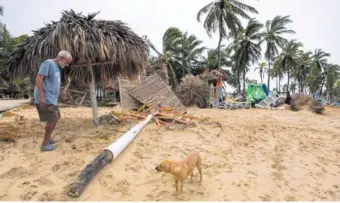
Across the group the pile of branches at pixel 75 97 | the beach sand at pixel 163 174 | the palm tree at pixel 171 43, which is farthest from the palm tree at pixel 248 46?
the beach sand at pixel 163 174

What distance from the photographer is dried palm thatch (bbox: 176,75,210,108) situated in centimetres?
1563

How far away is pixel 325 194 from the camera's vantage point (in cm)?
314

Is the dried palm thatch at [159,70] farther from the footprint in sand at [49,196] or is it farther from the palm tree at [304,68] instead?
the palm tree at [304,68]

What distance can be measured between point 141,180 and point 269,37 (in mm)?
28848

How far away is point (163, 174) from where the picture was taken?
3.11 meters

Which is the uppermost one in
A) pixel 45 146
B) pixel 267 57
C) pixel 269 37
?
pixel 269 37

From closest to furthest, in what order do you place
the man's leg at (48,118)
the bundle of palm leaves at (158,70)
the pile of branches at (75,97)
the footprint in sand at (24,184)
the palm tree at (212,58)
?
the footprint in sand at (24,184)
the man's leg at (48,118)
the pile of branches at (75,97)
the bundle of palm leaves at (158,70)
the palm tree at (212,58)

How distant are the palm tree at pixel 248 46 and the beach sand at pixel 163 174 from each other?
23.0m

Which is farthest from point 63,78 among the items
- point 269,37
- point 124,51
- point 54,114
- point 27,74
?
point 269,37

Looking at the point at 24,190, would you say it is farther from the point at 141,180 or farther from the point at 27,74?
the point at 27,74

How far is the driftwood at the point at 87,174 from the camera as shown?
2.47 metres

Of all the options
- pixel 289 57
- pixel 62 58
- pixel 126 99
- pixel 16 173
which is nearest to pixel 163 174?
pixel 16 173

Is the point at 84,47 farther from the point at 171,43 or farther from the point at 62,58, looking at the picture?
the point at 171,43

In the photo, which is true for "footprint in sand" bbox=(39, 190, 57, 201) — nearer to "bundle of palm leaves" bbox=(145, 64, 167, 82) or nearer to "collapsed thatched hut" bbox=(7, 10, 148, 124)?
"collapsed thatched hut" bbox=(7, 10, 148, 124)
